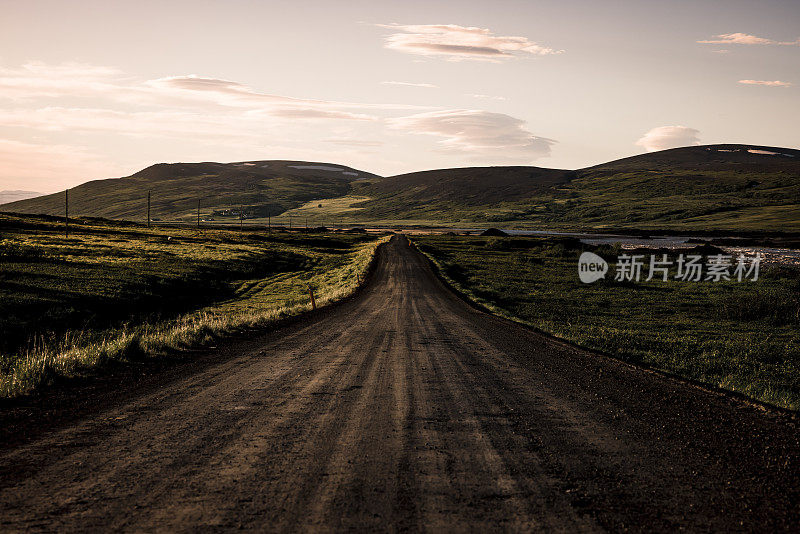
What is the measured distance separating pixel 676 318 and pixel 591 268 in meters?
29.0

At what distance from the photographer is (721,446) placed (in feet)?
26.0

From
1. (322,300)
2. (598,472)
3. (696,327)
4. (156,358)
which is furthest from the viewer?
(322,300)

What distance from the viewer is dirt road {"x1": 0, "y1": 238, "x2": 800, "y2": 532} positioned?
18.3 ft

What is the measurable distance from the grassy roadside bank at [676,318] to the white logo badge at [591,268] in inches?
52.2

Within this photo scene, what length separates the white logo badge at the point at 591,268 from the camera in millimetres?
49556

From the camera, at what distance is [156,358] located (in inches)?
555

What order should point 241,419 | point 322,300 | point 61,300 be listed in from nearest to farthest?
point 241,419
point 322,300
point 61,300

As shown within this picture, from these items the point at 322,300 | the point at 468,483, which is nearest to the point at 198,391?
the point at 468,483

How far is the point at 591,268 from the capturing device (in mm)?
58219

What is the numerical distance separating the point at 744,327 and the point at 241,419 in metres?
27.9

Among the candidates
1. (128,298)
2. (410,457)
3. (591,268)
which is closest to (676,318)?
(410,457)

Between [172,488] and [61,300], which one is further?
[61,300]

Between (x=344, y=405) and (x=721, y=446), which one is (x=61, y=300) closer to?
(x=344, y=405)

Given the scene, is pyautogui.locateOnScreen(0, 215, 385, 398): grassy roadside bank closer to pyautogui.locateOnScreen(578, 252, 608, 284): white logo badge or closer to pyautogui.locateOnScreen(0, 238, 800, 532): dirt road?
pyautogui.locateOnScreen(0, 238, 800, 532): dirt road
